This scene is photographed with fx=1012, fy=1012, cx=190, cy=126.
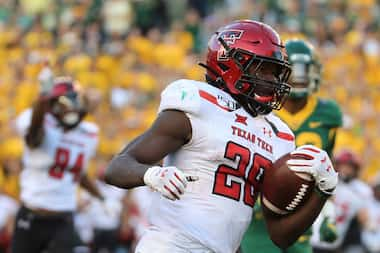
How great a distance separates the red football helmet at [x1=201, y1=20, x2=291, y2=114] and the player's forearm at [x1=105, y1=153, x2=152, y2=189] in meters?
0.60

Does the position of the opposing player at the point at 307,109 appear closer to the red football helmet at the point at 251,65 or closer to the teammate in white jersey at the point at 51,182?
the red football helmet at the point at 251,65

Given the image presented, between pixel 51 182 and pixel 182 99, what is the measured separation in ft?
12.2

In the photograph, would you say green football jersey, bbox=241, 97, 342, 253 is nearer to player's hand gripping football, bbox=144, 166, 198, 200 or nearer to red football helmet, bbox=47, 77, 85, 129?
red football helmet, bbox=47, 77, 85, 129

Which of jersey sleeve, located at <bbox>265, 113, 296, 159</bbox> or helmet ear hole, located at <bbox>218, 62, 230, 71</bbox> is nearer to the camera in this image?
helmet ear hole, located at <bbox>218, 62, 230, 71</bbox>

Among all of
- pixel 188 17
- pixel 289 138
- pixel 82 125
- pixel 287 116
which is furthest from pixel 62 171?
pixel 188 17

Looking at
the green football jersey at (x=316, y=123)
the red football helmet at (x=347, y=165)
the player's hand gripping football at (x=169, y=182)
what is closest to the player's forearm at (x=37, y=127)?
the green football jersey at (x=316, y=123)

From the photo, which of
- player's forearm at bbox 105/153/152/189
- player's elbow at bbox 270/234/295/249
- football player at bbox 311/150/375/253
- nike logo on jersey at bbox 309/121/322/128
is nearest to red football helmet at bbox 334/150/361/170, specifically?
football player at bbox 311/150/375/253

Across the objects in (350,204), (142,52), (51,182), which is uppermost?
(51,182)

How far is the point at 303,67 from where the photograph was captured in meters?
6.15

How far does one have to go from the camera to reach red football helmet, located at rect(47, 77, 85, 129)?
7312 mm

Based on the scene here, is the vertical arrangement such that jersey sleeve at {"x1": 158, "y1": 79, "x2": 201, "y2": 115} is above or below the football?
above

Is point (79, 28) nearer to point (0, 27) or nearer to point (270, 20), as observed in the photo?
point (0, 27)

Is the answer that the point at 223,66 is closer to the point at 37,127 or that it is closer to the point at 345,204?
the point at 37,127

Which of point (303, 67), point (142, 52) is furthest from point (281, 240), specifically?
point (142, 52)
